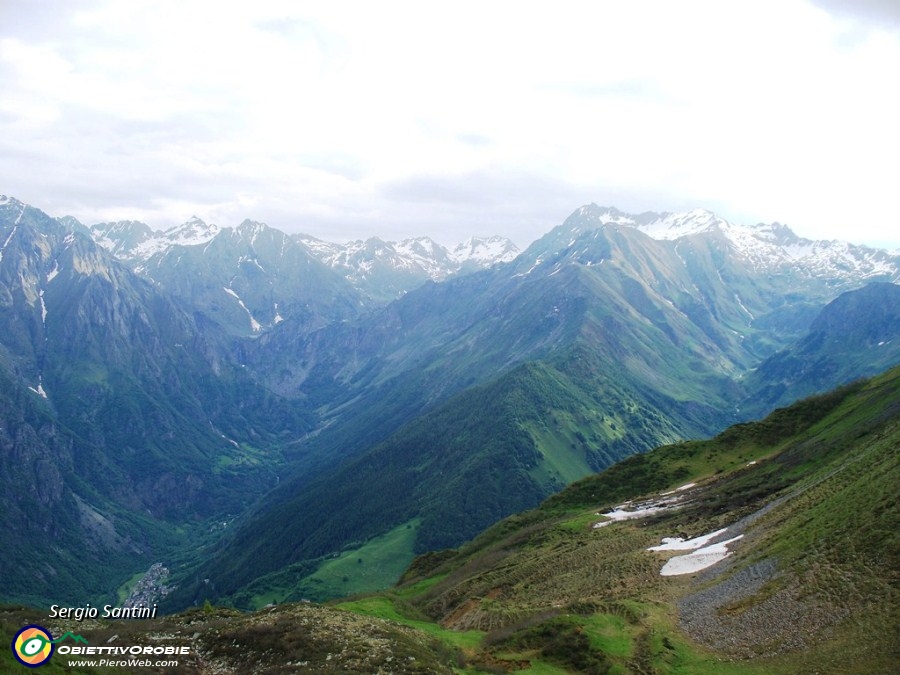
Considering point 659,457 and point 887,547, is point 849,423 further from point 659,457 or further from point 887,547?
point 887,547

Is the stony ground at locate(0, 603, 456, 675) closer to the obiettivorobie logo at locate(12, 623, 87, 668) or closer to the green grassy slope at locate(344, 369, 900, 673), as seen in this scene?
the obiettivorobie logo at locate(12, 623, 87, 668)

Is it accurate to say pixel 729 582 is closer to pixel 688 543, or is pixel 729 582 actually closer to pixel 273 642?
pixel 688 543

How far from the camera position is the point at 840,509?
6388cm

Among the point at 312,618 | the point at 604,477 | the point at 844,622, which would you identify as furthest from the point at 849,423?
the point at 312,618

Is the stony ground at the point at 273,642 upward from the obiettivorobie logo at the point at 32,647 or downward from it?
downward

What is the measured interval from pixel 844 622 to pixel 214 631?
50037 mm

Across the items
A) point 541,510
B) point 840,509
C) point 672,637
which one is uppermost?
point 840,509


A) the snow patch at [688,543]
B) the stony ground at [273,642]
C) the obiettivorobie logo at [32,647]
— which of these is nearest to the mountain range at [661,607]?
the stony ground at [273,642]

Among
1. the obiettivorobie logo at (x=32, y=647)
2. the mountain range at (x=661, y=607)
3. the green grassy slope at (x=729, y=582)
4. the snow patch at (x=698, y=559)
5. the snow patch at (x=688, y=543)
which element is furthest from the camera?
the snow patch at (x=688, y=543)

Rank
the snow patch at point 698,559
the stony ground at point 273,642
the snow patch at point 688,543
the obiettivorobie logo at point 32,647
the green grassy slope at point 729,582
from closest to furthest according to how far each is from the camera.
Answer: the obiettivorobie logo at point 32,647
the stony ground at point 273,642
the green grassy slope at point 729,582
the snow patch at point 698,559
the snow patch at point 688,543

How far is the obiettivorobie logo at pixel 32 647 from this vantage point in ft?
115

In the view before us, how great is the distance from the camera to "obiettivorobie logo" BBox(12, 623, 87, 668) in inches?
1380

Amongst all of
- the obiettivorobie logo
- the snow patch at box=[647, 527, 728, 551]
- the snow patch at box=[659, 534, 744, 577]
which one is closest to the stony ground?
the obiettivorobie logo

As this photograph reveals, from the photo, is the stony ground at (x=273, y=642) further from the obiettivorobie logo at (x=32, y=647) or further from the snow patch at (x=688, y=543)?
the snow patch at (x=688, y=543)
